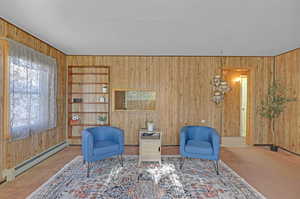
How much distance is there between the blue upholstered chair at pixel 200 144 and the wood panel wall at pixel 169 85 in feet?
3.59

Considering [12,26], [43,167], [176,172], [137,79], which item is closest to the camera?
[12,26]

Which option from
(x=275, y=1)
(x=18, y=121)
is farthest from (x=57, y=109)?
(x=275, y=1)

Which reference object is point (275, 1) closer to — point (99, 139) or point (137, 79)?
point (137, 79)

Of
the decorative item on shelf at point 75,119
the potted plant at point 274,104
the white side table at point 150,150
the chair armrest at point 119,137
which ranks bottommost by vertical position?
the white side table at point 150,150

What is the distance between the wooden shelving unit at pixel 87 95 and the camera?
4.64 metres

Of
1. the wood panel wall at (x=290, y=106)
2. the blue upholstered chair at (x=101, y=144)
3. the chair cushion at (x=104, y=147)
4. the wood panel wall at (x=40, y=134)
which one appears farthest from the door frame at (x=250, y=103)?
the wood panel wall at (x=40, y=134)

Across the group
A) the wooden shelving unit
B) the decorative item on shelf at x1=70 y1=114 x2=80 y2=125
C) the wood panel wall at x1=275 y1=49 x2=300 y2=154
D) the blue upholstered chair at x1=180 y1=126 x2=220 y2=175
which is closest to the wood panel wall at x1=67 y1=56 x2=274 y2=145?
the wooden shelving unit

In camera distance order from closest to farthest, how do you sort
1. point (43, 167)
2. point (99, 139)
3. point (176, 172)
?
point (176, 172) → point (43, 167) → point (99, 139)

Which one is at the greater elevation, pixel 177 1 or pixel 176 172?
pixel 177 1

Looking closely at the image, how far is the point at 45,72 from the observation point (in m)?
3.57

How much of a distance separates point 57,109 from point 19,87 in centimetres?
148

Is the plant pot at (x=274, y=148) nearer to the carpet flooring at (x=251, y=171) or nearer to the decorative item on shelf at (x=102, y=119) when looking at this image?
the carpet flooring at (x=251, y=171)

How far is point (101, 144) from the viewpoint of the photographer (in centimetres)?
310

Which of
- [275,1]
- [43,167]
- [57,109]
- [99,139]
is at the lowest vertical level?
[43,167]
